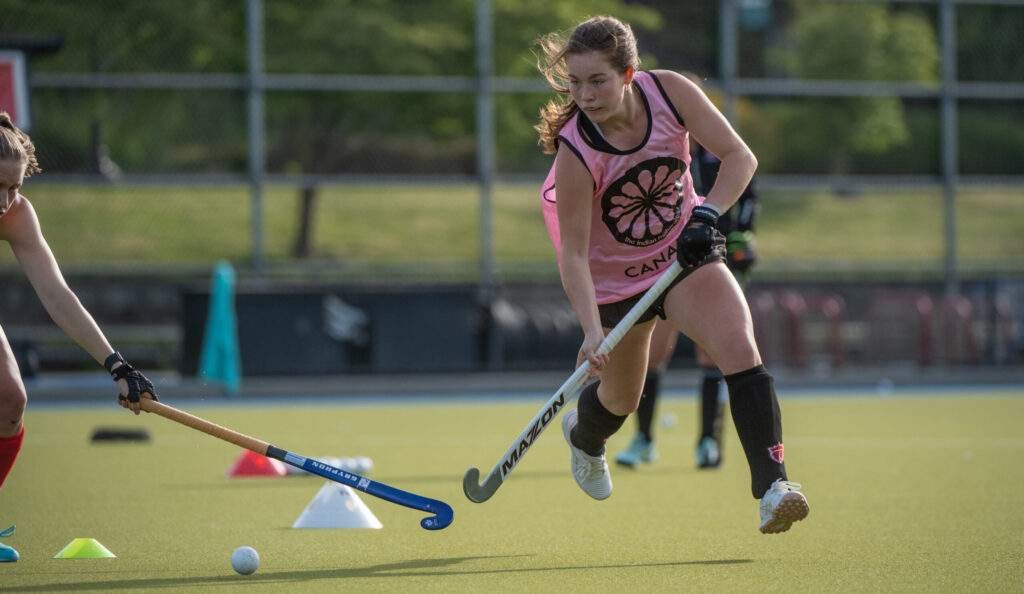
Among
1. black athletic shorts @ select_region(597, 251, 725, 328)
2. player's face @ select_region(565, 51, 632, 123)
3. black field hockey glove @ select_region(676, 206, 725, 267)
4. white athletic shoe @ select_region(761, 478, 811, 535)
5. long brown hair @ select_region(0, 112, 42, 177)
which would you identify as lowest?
white athletic shoe @ select_region(761, 478, 811, 535)

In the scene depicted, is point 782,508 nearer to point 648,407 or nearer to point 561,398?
point 561,398

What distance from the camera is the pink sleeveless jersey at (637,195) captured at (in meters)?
5.32

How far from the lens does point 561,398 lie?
5.44 meters

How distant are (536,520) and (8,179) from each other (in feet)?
7.97

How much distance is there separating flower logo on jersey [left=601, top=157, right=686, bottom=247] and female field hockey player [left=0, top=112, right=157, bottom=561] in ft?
5.18

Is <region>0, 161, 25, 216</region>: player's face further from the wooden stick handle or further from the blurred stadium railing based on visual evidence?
the blurred stadium railing

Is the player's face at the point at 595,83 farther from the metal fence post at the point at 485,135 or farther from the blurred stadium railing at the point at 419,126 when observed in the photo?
the metal fence post at the point at 485,135

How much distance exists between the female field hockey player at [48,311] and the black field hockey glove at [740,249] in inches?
146

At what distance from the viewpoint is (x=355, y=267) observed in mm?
17781

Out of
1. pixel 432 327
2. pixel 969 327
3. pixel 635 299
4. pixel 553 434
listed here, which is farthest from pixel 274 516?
pixel 969 327

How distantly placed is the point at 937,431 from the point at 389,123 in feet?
31.4

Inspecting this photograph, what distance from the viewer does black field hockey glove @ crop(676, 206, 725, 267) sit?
5.11m

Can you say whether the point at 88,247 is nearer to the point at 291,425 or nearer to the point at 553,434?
the point at 291,425

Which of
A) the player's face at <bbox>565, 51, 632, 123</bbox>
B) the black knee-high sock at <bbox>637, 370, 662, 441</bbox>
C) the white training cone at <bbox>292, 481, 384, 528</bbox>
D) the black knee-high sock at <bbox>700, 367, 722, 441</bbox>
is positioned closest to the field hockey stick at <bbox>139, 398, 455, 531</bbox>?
the white training cone at <bbox>292, 481, 384, 528</bbox>
